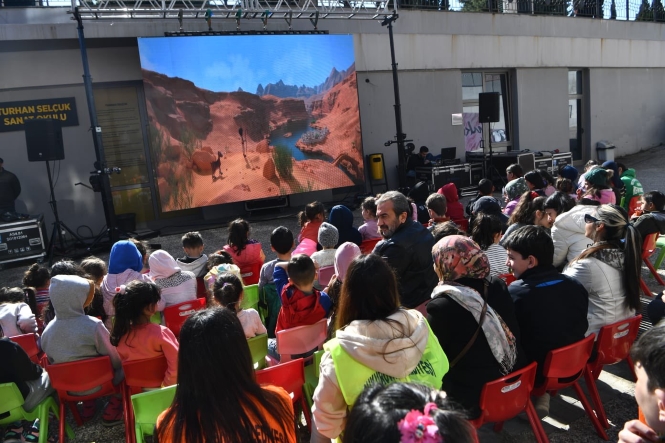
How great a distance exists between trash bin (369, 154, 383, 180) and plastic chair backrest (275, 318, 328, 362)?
9.08m

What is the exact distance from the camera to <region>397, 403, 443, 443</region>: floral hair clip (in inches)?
39.7

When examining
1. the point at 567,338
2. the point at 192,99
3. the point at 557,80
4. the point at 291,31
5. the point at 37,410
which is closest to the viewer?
the point at 567,338

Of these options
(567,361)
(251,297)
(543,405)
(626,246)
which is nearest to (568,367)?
(567,361)

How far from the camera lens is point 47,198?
31.7ft

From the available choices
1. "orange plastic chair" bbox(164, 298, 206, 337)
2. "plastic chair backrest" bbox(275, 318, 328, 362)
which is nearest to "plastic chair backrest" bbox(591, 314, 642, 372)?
"plastic chair backrest" bbox(275, 318, 328, 362)

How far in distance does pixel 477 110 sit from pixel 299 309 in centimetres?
1230

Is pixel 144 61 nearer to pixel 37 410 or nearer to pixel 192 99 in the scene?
pixel 192 99

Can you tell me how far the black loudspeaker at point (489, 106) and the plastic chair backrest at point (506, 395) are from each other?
10.4 metres

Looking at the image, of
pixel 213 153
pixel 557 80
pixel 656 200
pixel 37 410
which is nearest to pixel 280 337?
pixel 37 410

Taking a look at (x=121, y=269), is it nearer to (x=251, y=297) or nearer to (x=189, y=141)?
(x=251, y=297)

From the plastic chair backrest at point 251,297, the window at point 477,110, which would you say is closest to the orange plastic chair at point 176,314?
the plastic chair backrest at point 251,297

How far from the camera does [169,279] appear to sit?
150 inches

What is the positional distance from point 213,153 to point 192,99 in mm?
1019

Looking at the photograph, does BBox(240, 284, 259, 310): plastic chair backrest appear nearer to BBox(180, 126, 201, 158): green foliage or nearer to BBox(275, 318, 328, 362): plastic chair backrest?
BBox(275, 318, 328, 362): plastic chair backrest
